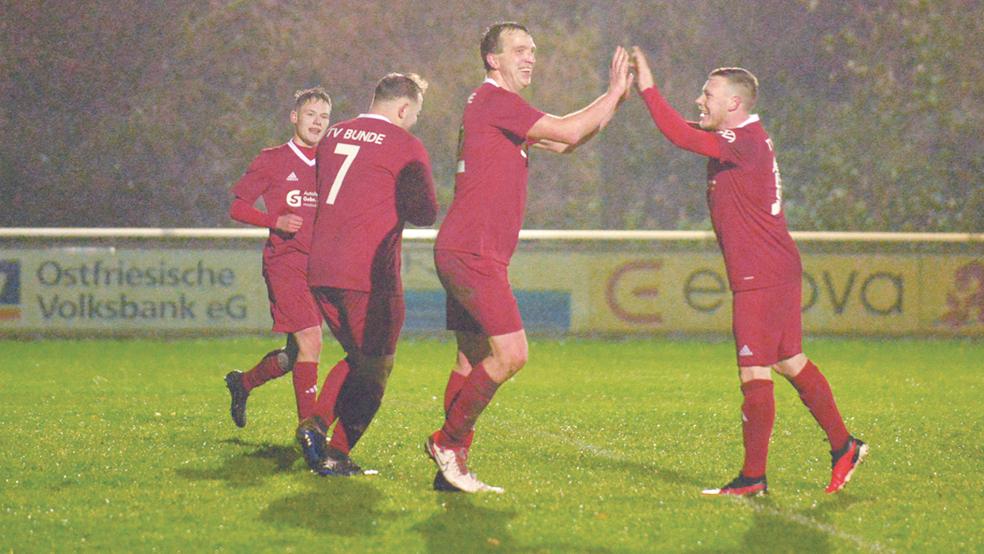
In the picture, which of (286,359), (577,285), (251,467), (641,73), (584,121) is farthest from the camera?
(577,285)

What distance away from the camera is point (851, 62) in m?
22.7

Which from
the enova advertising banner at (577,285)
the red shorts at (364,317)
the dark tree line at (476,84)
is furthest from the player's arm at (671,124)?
the dark tree line at (476,84)

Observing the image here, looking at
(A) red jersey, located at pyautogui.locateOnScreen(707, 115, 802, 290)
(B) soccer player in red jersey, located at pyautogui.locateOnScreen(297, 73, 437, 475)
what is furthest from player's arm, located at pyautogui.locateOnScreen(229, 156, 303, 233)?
(A) red jersey, located at pyautogui.locateOnScreen(707, 115, 802, 290)

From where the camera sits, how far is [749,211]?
5957 mm

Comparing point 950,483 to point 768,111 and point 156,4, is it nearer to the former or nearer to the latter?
point 768,111

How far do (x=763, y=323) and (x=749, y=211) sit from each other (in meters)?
0.49

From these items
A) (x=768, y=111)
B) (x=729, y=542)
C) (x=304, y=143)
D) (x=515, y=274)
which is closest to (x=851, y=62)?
(x=768, y=111)

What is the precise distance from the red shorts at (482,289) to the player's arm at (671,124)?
91cm

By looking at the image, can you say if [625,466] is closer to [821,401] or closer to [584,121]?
[821,401]

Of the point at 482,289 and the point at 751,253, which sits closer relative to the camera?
the point at 482,289

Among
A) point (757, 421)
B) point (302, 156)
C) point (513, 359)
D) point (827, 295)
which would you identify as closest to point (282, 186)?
point (302, 156)

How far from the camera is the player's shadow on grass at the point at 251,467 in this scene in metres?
6.39

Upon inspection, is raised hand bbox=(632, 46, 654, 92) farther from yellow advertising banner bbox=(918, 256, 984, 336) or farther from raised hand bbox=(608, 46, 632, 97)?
yellow advertising banner bbox=(918, 256, 984, 336)

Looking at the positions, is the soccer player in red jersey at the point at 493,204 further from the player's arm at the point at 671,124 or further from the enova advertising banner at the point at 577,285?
the enova advertising banner at the point at 577,285
